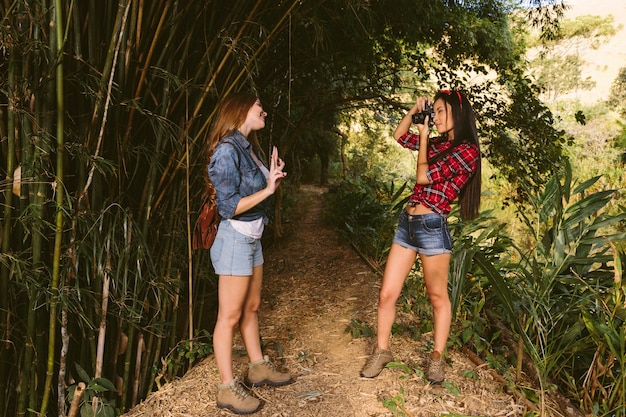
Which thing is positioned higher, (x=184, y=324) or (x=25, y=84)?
(x=25, y=84)

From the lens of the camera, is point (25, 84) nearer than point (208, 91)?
Yes

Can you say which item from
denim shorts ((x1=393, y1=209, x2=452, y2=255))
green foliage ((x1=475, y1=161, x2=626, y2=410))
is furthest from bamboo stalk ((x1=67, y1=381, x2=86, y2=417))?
green foliage ((x1=475, y1=161, x2=626, y2=410))

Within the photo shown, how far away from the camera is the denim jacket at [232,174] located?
1.69 m

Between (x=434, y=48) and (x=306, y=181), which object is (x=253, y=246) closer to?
(x=434, y=48)

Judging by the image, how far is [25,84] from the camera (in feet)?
4.93

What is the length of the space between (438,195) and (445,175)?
89 millimetres

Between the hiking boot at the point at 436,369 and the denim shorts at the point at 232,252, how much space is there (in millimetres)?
934

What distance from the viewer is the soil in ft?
6.45

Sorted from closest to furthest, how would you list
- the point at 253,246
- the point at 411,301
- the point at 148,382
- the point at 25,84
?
the point at 25,84 < the point at 253,246 < the point at 148,382 < the point at 411,301

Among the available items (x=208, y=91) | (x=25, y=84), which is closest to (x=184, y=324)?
(x=208, y=91)

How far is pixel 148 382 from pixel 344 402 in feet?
2.97

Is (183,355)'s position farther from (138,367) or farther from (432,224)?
(432,224)

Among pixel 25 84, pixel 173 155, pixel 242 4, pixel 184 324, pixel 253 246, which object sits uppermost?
pixel 242 4

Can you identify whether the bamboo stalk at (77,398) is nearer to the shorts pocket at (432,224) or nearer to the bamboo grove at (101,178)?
the bamboo grove at (101,178)
